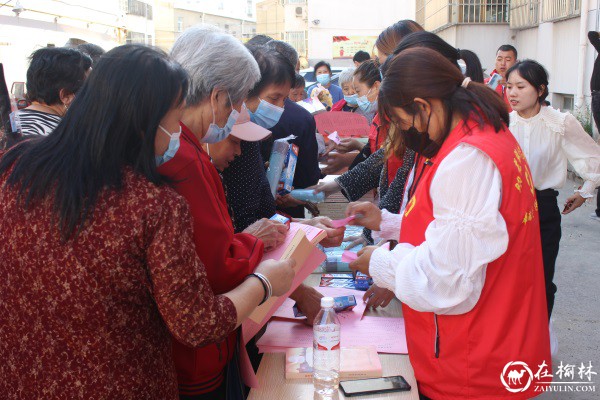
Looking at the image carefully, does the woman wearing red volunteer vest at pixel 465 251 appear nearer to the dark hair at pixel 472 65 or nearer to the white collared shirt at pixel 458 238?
the white collared shirt at pixel 458 238

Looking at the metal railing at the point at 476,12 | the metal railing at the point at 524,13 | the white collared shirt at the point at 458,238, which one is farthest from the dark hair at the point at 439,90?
the metal railing at the point at 476,12

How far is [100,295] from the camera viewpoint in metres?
1.33

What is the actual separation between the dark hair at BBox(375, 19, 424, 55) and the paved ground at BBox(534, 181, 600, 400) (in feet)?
6.73

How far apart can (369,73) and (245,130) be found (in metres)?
2.53

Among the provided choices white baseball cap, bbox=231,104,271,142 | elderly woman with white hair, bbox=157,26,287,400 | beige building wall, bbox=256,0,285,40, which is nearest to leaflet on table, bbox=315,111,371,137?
white baseball cap, bbox=231,104,271,142

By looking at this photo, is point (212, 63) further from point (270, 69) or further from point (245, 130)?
point (270, 69)

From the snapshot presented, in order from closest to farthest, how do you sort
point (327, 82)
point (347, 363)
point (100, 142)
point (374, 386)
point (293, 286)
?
point (100, 142) < point (374, 386) < point (347, 363) < point (293, 286) < point (327, 82)

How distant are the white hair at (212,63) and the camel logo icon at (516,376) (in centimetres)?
109

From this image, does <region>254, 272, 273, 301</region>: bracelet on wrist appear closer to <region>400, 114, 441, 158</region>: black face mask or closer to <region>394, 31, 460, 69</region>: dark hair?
<region>400, 114, 441, 158</region>: black face mask

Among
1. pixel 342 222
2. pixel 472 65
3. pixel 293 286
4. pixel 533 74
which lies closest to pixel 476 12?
pixel 533 74

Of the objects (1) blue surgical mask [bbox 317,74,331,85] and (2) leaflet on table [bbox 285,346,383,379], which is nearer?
(2) leaflet on table [bbox 285,346,383,379]

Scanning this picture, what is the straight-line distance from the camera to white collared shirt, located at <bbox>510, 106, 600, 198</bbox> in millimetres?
3709

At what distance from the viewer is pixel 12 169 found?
1.38m

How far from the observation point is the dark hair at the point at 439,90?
5.55 feet
